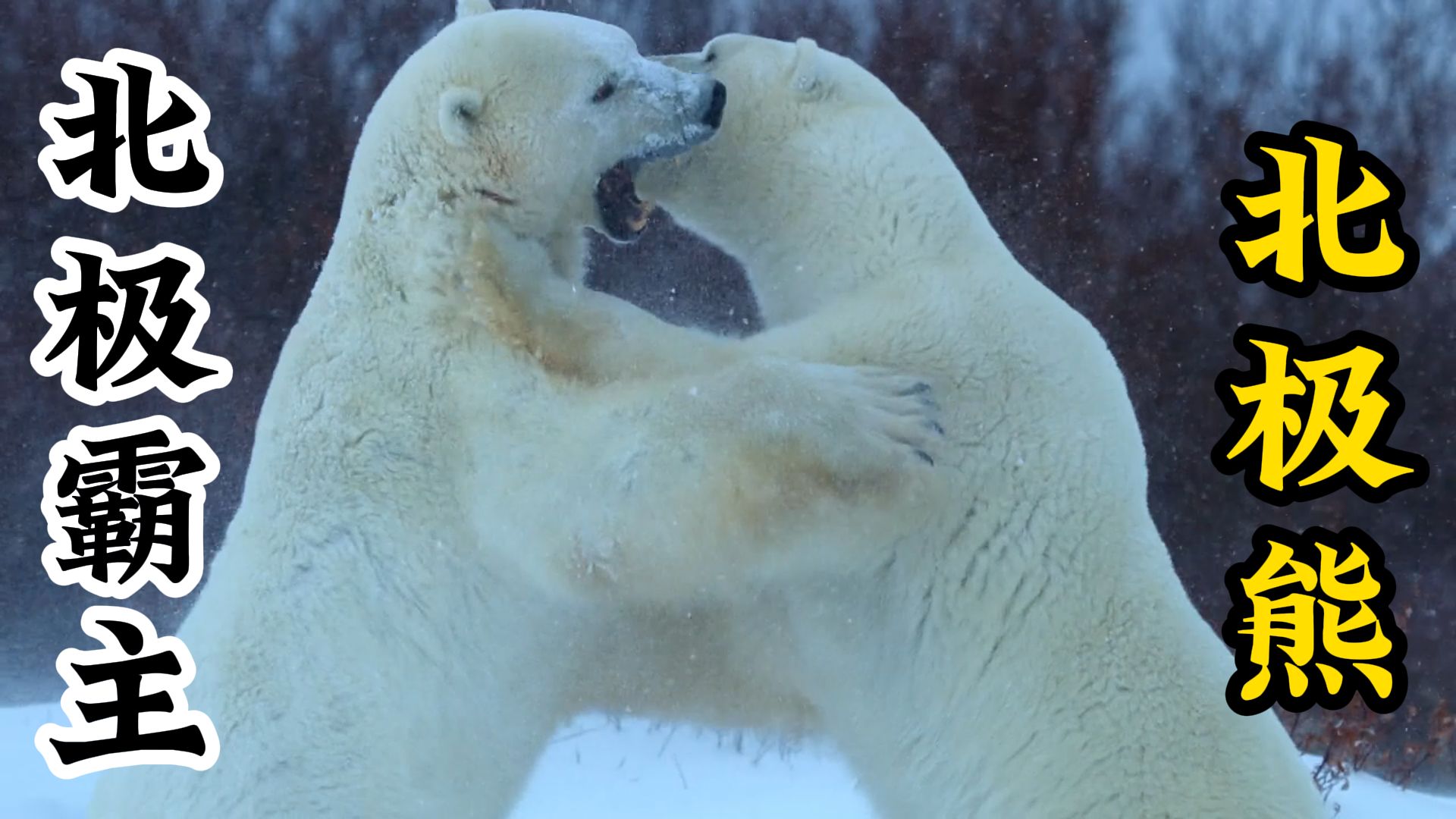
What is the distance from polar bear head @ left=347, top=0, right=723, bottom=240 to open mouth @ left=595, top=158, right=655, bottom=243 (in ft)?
0.32

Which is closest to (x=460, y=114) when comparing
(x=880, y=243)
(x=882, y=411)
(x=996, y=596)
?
(x=880, y=243)

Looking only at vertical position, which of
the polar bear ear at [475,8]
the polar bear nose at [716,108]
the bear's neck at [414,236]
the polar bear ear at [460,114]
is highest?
the polar bear ear at [475,8]

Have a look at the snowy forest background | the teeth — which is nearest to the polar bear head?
the teeth

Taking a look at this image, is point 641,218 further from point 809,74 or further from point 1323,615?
point 1323,615

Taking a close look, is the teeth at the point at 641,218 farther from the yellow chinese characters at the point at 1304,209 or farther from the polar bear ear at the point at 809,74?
the yellow chinese characters at the point at 1304,209

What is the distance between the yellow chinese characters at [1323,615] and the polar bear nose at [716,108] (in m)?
1.27

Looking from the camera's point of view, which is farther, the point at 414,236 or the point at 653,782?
the point at 653,782

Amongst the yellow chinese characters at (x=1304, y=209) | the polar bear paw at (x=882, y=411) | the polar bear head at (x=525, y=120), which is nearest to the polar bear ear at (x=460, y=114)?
the polar bear head at (x=525, y=120)

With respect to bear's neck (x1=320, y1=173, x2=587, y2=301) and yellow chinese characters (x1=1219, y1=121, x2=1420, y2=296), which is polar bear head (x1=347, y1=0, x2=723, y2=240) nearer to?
bear's neck (x1=320, y1=173, x2=587, y2=301)

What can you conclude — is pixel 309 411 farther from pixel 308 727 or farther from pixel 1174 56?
pixel 1174 56

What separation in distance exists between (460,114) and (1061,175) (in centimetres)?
561

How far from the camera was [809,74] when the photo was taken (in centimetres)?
251

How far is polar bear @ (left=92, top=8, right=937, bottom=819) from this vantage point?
6.47 feet

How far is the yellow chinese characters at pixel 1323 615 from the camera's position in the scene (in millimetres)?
2729
